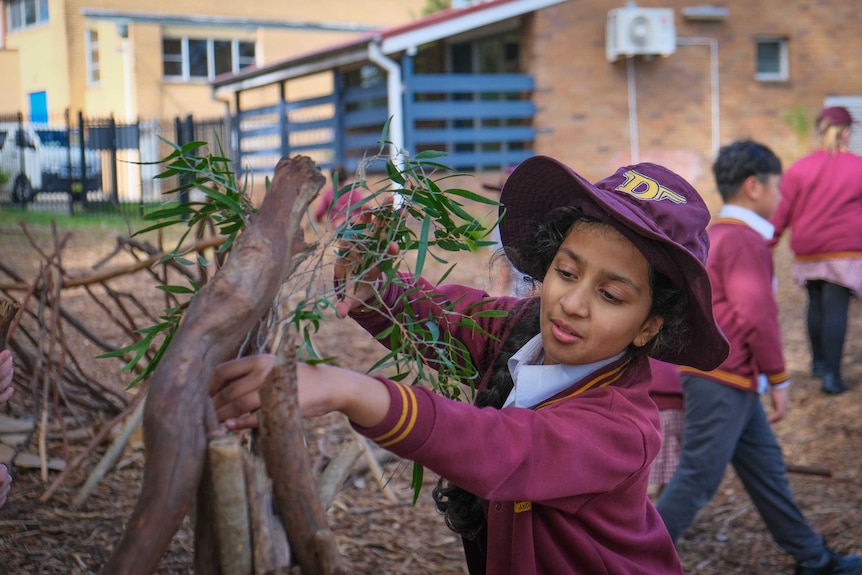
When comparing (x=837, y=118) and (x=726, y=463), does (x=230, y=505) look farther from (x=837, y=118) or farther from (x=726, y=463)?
(x=837, y=118)

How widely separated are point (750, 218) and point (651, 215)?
2379 millimetres

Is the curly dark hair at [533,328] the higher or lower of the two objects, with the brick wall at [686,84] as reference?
lower

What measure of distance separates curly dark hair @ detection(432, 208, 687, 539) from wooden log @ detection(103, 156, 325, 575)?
0.82 metres

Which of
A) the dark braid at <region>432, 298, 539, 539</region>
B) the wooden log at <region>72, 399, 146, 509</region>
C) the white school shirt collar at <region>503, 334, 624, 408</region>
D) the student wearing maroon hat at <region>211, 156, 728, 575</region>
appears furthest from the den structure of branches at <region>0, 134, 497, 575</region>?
the wooden log at <region>72, 399, 146, 509</region>

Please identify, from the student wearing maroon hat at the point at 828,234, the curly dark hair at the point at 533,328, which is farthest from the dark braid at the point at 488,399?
the student wearing maroon hat at the point at 828,234

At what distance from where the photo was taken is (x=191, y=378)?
1427 mm

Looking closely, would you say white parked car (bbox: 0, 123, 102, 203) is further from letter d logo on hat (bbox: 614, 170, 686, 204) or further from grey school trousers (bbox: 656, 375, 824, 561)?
letter d logo on hat (bbox: 614, 170, 686, 204)

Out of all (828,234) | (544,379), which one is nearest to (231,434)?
(544,379)

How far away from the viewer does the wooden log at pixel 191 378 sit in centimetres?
136

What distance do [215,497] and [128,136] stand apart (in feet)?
73.0

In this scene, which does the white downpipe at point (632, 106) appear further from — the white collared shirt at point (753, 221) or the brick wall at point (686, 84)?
the white collared shirt at point (753, 221)

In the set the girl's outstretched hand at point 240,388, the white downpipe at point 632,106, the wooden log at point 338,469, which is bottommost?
the wooden log at point 338,469

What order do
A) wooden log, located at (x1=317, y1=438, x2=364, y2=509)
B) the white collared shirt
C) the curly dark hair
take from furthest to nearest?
the white collared shirt < wooden log, located at (x1=317, y1=438, x2=364, y2=509) < the curly dark hair

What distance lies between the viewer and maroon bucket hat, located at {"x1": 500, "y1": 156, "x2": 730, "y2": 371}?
2041 mm
